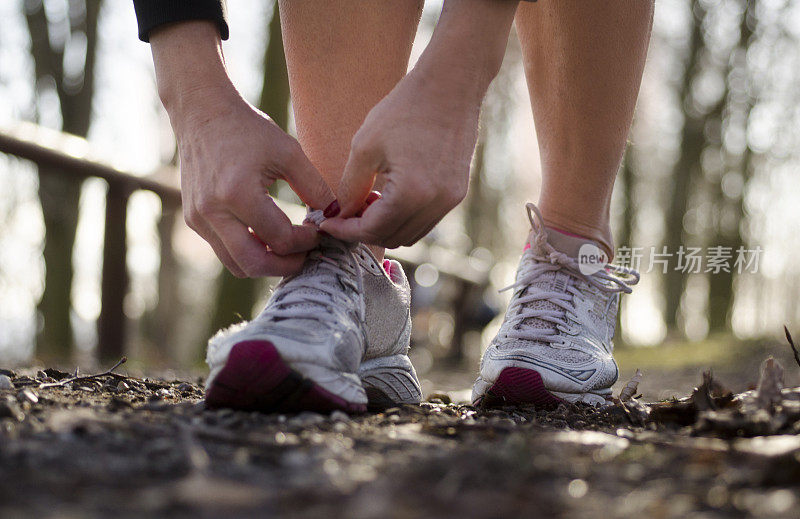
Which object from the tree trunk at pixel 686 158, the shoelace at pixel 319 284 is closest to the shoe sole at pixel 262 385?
the shoelace at pixel 319 284

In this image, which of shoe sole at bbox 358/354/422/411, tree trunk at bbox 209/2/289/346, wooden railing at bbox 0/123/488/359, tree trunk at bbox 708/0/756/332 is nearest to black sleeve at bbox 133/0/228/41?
shoe sole at bbox 358/354/422/411

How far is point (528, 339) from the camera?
1629 millimetres

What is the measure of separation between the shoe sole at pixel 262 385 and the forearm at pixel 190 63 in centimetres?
49

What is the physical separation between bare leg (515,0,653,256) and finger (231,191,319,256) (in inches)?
28.1

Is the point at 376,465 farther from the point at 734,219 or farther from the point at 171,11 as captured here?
the point at 734,219

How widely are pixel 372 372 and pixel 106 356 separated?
98.9 inches

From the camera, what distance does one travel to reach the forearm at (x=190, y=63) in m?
1.31

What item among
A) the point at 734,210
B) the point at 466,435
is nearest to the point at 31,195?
the point at 466,435

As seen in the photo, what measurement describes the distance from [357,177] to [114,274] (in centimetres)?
274

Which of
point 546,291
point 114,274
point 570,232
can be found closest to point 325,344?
point 546,291

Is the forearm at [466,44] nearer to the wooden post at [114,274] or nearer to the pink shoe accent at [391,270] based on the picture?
the pink shoe accent at [391,270]

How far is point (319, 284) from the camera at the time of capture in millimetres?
1407

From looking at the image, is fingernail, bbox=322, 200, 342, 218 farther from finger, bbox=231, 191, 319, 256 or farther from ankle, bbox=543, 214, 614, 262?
ankle, bbox=543, 214, 614, 262

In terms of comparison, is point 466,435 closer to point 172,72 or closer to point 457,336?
point 172,72
